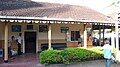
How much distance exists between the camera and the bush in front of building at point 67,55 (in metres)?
13.4

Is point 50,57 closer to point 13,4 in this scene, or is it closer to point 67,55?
point 67,55

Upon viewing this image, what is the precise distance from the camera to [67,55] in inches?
547

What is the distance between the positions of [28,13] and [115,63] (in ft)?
21.8

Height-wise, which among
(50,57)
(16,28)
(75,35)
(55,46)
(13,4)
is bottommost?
(50,57)

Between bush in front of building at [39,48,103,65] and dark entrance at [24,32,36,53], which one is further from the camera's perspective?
dark entrance at [24,32,36,53]

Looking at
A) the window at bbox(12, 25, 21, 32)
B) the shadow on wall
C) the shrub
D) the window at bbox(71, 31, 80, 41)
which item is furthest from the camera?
the window at bbox(71, 31, 80, 41)

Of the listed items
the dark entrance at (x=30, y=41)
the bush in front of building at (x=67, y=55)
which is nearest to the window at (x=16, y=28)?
the dark entrance at (x=30, y=41)

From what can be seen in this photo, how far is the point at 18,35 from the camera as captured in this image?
63.8ft

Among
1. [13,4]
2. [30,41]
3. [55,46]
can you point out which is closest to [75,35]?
[55,46]

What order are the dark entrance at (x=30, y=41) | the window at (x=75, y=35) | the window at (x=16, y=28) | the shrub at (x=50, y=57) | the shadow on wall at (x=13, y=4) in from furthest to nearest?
the window at (x=75, y=35) → the dark entrance at (x=30, y=41) → the window at (x=16, y=28) → the shadow on wall at (x=13, y=4) → the shrub at (x=50, y=57)

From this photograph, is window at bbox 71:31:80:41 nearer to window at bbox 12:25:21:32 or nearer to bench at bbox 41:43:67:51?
bench at bbox 41:43:67:51

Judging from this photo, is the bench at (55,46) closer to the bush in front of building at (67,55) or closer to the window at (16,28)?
the window at (16,28)

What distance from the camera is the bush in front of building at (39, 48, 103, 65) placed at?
1340 centimetres

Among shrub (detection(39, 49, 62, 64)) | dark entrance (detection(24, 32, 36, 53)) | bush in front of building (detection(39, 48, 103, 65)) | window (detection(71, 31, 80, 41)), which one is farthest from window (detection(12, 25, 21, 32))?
shrub (detection(39, 49, 62, 64))
